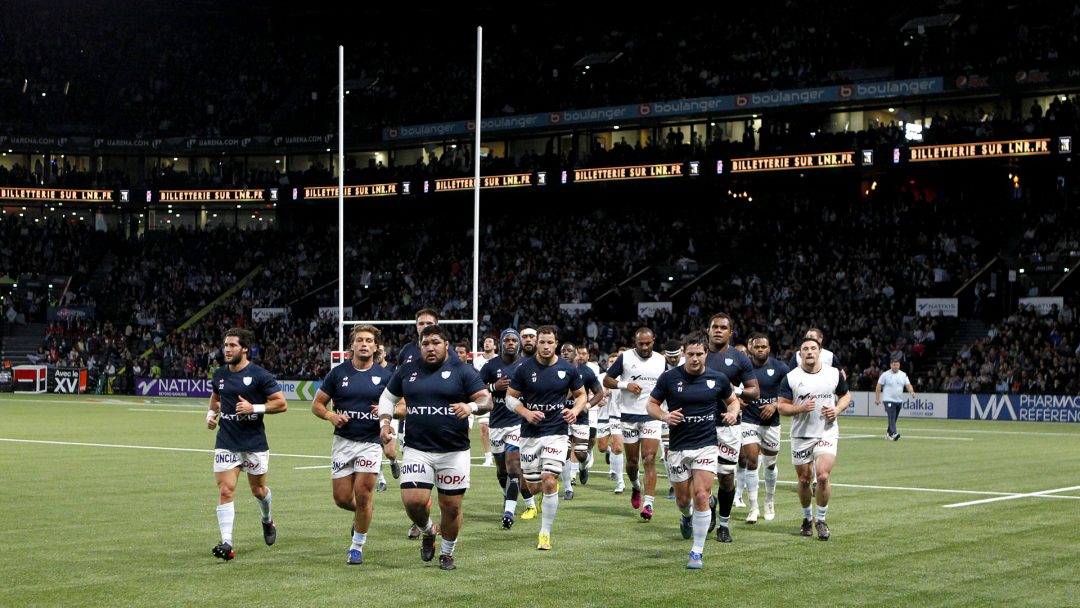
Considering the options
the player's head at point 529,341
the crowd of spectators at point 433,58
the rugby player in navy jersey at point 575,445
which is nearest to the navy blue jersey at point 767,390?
the rugby player in navy jersey at point 575,445

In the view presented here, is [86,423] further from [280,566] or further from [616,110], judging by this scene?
[616,110]

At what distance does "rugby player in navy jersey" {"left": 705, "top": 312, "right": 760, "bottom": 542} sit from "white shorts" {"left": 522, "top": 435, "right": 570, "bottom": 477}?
1.85m

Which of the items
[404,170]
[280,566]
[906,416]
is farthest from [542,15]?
[280,566]

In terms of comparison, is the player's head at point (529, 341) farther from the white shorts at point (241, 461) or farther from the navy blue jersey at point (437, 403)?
the white shorts at point (241, 461)

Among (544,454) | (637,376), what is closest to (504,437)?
(637,376)

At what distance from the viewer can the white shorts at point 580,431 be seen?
68.6 feet

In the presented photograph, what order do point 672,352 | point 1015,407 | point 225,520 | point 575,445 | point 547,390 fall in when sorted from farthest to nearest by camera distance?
point 1015,407 < point 575,445 < point 672,352 < point 547,390 < point 225,520

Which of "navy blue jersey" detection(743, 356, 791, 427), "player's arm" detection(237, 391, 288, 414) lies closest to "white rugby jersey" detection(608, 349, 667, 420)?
"navy blue jersey" detection(743, 356, 791, 427)

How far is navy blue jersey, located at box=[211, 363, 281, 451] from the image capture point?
13.4 metres

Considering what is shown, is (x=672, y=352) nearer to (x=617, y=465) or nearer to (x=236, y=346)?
(x=617, y=465)

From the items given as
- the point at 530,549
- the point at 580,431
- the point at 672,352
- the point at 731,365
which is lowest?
the point at 530,549

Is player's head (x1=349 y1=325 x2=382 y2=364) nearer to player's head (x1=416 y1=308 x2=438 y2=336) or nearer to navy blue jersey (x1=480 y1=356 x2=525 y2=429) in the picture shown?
player's head (x1=416 y1=308 x2=438 y2=336)

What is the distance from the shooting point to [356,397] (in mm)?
13242

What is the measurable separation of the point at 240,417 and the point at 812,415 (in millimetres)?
6651
